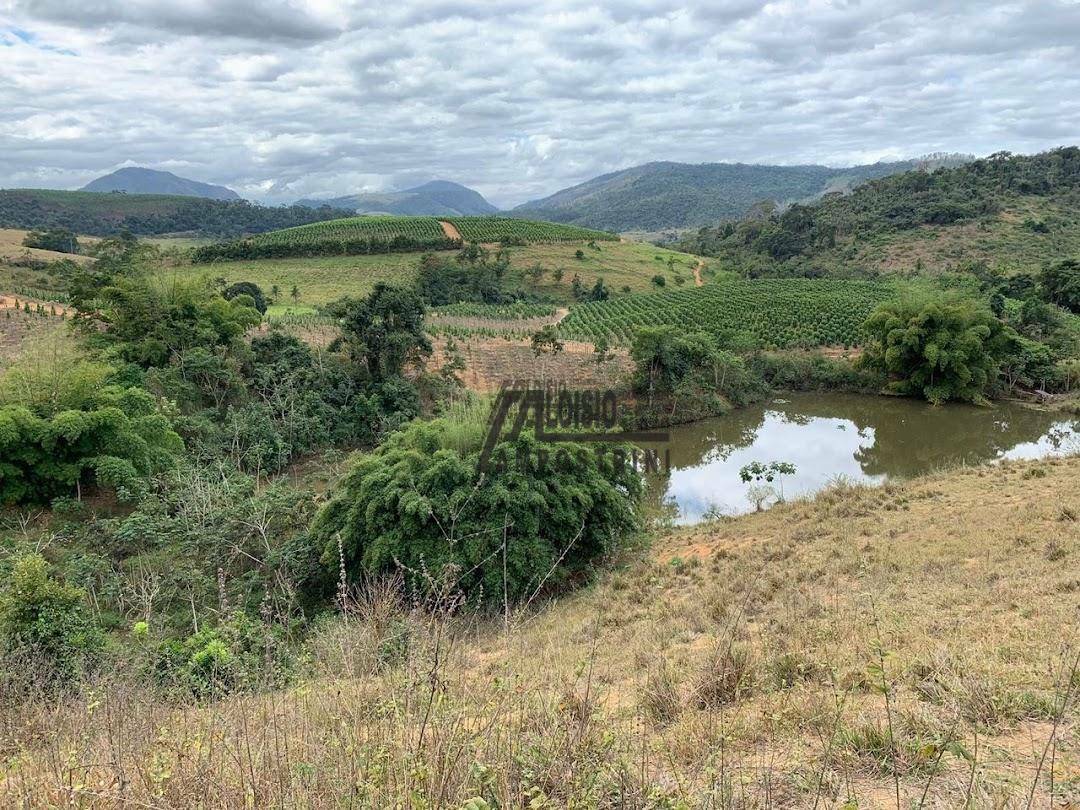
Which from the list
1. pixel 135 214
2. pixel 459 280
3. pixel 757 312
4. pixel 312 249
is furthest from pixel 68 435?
pixel 135 214

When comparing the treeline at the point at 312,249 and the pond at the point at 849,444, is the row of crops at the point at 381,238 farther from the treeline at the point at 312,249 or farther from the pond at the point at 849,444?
the pond at the point at 849,444

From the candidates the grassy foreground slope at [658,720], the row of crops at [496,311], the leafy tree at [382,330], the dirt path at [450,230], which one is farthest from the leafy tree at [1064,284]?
the dirt path at [450,230]

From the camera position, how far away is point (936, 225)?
178 ft

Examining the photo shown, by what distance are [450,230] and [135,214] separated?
68753 millimetres

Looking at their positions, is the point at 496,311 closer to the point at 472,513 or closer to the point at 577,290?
the point at 577,290

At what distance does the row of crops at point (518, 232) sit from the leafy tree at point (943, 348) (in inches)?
1699

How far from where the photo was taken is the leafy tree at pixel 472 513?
27.0 ft

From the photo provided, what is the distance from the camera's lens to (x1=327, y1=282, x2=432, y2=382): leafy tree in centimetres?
1855

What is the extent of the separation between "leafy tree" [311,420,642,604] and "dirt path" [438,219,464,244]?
5329 cm

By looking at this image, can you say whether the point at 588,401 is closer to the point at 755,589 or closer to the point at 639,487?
the point at 639,487

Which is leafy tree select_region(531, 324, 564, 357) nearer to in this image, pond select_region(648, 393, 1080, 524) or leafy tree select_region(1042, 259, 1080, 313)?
pond select_region(648, 393, 1080, 524)

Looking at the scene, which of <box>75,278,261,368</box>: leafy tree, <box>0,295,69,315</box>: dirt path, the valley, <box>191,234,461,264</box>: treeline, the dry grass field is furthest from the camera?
<box>191,234,461,264</box>: treeline

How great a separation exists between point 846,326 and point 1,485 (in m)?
33.8

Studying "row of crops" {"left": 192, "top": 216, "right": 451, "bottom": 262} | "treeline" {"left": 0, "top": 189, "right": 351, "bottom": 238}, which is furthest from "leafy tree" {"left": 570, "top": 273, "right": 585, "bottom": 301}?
"treeline" {"left": 0, "top": 189, "right": 351, "bottom": 238}
